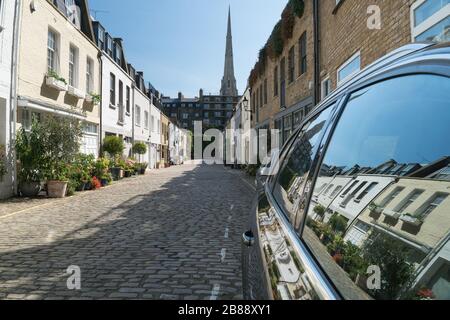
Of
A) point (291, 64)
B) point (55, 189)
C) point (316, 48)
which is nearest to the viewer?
point (316, 48)

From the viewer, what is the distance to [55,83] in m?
13.4

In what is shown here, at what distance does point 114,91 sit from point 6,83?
483 inches

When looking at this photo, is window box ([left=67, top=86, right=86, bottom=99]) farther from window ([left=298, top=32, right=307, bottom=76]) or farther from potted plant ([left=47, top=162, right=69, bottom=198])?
window ([left=298, top=32, right=307, bottom=76])

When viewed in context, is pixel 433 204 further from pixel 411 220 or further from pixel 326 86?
pixel 326 86

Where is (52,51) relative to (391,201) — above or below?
above

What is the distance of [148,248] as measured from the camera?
5449 millimetres

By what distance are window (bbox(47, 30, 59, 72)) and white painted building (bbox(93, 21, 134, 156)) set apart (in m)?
5.29

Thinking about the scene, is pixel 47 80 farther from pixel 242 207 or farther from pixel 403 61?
pixel 403 61

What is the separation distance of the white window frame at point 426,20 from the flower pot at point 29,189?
10.7 metres

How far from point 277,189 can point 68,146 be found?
34.9 feet

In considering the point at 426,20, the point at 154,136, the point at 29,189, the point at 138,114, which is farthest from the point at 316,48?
the point at 154,136

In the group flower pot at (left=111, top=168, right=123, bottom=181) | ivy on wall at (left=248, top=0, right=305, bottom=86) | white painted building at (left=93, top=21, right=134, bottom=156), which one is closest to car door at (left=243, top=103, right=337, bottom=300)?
ivy on wall at (left=248, top=0, right=305, bottom=86)

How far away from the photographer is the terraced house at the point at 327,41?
5.77 m

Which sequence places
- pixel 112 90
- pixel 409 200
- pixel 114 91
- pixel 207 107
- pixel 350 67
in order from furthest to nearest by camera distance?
pixel 207 107 < pixel 114 91 < pixel 112 90 < pixel 350 67 < pixel 409 200
